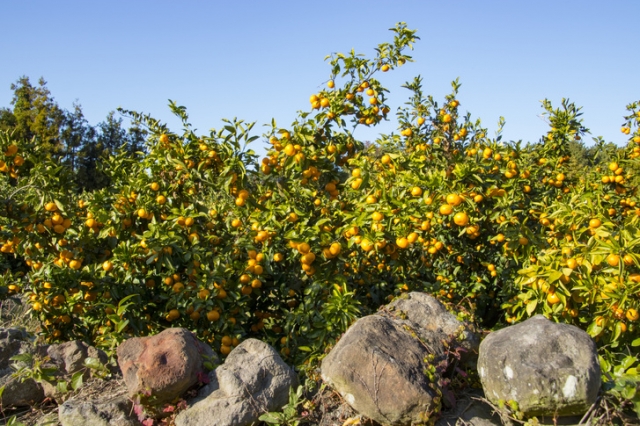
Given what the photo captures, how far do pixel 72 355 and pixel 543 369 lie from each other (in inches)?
94.6

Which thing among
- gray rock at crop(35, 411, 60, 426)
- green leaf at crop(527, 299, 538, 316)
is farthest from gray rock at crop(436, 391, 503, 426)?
gray rock at crop(35, 411, 60, 426)

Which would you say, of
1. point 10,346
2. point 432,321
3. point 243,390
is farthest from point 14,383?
point 432,321

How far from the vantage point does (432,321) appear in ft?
8.91

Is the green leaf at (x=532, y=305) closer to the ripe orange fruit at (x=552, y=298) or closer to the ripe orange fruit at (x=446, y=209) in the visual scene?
the ripe orange fruit at (x=552, y=298)

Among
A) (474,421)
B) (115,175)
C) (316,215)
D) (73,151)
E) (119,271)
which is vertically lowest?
(474,421)

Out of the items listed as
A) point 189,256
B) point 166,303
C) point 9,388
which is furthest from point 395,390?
point 9,388

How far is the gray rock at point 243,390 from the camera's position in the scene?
2277mm

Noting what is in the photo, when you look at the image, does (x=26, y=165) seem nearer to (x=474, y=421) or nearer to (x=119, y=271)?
(x=119, y=271)

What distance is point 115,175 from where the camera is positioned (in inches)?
151

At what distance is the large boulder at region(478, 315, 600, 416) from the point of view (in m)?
2.09

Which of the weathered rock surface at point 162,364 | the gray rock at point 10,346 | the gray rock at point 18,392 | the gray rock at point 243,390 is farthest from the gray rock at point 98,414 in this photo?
the gray rock at point 10,346

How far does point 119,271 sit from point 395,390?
2.07 m

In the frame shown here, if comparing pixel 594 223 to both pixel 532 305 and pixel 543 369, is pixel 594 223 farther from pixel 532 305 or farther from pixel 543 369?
pixel 543 369

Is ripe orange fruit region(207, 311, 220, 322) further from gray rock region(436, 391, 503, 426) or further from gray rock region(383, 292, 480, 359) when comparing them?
gray rock region(436, 391, 503, 426)
